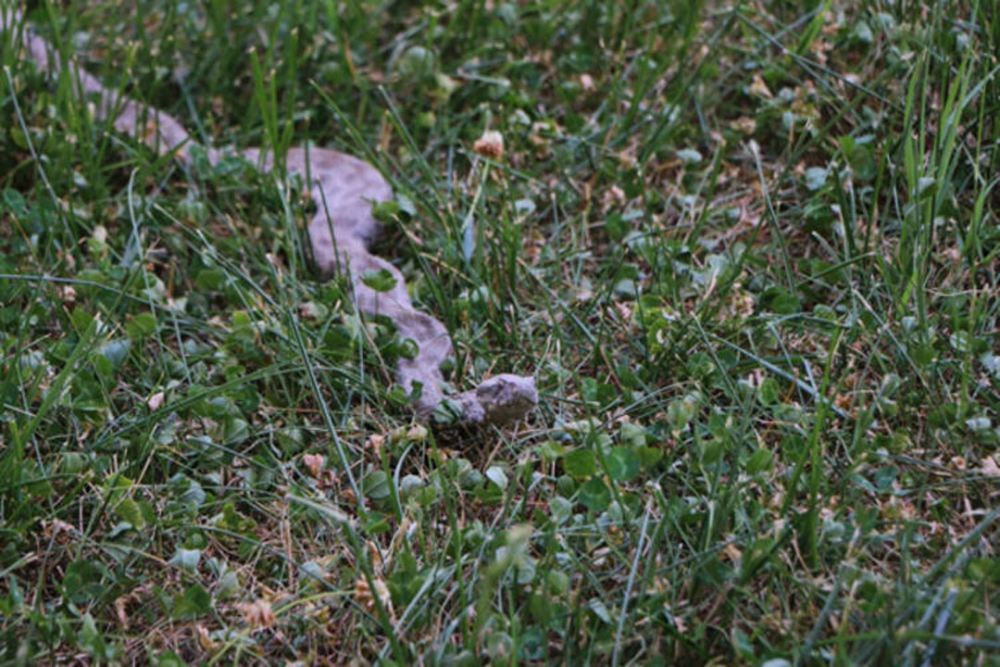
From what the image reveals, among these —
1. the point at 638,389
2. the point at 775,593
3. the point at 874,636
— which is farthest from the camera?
the point at 638,389

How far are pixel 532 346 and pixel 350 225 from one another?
569 mm

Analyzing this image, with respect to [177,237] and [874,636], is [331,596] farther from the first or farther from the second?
[177,237]

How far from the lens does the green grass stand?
168cm

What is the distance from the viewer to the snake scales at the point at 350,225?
2.03 m

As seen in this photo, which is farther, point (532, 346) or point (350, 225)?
point (350, 225)

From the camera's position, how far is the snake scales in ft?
6.66

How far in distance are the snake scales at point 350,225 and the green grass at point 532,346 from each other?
5 centimetres

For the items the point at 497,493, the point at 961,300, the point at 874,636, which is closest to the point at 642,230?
the point at 961,300

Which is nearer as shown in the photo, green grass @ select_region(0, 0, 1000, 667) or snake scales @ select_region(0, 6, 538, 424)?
green grass @ select_region(0, 0, 1000, 667)

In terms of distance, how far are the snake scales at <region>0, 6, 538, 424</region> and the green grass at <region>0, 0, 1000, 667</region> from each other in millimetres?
52

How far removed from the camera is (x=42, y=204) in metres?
2.44

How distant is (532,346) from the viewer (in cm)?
222

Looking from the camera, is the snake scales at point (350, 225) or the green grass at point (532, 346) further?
the snake scales at point (350, 225)

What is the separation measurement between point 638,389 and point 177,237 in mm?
1096
